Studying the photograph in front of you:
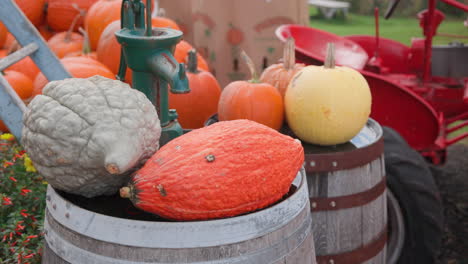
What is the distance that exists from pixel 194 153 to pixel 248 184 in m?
0.13

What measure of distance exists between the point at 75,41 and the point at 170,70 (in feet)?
7.22

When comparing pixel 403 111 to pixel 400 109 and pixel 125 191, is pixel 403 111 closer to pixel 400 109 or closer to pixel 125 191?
pixel 400 109

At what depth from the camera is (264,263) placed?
1.05 meters

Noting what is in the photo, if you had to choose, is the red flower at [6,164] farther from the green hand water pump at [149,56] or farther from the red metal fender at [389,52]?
the red metal fender at [389,52]

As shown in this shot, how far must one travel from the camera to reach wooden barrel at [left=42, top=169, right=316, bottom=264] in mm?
991

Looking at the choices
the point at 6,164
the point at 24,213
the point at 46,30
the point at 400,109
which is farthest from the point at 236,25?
the point at 24,213

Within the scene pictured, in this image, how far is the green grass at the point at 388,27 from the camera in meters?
10.2

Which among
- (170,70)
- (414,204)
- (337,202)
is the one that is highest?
(170,70)

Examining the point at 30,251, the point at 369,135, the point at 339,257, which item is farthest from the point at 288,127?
the point at 30,251

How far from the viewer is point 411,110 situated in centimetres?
301

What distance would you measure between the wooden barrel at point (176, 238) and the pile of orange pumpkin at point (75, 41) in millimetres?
1412

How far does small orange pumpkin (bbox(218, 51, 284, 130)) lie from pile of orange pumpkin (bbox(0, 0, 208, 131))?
0.62 meters

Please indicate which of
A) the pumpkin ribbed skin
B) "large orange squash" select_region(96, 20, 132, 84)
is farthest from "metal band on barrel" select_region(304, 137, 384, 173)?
"large orange squash" select_region(96, 20, 132, 84)

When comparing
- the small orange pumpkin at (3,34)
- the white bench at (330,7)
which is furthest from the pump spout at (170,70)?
the white bench at (330,7)
